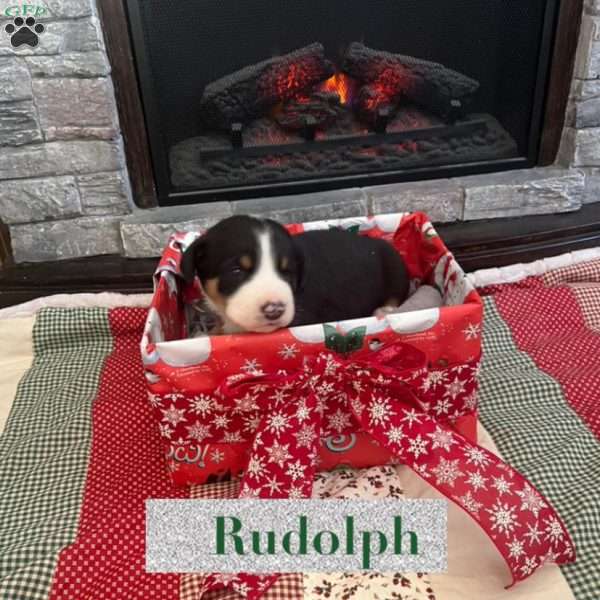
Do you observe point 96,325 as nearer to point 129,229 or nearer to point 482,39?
point 129,229

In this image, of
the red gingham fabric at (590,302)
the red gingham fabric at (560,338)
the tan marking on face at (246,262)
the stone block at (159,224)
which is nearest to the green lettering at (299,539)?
the tan marking on face at (246,262)

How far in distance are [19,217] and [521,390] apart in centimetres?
139

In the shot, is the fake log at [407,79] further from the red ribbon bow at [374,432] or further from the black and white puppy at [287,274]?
the red ribbon bow at [374,432]

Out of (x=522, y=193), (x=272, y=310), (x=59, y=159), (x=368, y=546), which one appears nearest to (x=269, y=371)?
(x=272, y=310)

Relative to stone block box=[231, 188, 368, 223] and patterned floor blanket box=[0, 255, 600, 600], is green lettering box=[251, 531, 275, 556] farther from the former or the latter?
stone block box=[231, 188, 368, 223]

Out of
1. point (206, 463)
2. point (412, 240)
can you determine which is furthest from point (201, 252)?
point (412, 240)

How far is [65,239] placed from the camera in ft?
6.12

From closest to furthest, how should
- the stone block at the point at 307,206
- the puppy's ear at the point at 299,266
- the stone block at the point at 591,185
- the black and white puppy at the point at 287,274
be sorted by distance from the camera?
the black and white puppy at the point at 287,274 → the puppy's ear at the point at 299,266 → the stone block at the point at 307,206 → the stone block at the point at 591,185

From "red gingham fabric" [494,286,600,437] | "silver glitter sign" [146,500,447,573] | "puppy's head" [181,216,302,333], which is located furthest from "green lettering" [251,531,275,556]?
"red gingham fabric" [494,286,600,437]

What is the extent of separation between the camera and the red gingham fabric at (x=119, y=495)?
100 centimetres

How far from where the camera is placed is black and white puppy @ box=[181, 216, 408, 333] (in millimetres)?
1085

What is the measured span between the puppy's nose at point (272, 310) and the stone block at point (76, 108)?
914mm

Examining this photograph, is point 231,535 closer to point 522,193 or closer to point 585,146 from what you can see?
point 522,193

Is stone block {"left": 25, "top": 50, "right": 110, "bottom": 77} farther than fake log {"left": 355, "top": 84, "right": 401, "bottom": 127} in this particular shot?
No
